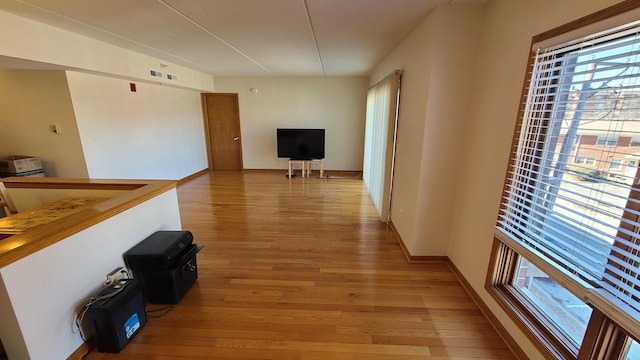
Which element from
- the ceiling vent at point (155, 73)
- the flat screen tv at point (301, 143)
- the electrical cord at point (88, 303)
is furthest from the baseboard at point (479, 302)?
the ceiling vent at point (155, 73)

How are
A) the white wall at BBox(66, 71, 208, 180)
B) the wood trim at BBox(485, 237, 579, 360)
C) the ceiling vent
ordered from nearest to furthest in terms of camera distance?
1. the wood trim at BBox(485, 237, 579, 360)
2. the white wall at BBox(66, 71, 208, 180)
3. the ceiling vent

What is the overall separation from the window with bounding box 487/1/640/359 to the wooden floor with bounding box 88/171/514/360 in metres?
0.47

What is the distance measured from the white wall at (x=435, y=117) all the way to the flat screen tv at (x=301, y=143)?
3504 mm

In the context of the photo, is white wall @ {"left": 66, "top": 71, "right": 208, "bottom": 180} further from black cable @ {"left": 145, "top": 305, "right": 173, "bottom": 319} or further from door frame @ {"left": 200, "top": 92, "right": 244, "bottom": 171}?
black cable @ {"left": 145, "top": 305, "right": 173, "bottom": 319}

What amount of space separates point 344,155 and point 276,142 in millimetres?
1842

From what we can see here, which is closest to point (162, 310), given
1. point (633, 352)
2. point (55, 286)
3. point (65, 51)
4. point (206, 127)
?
point (55, 286)

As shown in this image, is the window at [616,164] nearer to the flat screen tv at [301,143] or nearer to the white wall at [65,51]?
the white wall at [65,51]

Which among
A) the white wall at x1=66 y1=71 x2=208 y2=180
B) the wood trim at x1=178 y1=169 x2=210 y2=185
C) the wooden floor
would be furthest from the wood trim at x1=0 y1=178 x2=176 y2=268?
the wood trim at x1=178 y1=169 x2=210 y2=185

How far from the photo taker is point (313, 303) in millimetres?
2170

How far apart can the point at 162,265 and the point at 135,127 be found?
11.3ft

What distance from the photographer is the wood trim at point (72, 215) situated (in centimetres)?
135

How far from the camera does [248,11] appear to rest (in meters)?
2.30

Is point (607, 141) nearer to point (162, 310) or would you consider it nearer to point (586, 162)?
point (586, 162)

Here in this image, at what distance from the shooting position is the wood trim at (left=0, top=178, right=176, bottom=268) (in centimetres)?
135
